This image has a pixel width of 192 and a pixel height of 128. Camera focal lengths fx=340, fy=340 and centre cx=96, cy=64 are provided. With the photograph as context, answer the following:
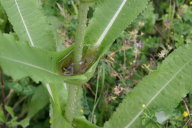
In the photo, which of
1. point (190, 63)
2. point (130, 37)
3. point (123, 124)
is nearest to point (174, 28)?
point (130, 37)

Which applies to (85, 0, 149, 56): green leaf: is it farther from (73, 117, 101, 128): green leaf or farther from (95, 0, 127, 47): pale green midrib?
(73, 117, 101, 128): green leaf

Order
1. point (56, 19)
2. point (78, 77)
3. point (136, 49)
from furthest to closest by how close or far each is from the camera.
Answer: point (56, 19) → point (136, 49) → point (78, 77)

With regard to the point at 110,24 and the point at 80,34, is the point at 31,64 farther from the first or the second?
the point at 110,24

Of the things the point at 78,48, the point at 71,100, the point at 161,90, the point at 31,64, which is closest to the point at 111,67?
the point at 161,90

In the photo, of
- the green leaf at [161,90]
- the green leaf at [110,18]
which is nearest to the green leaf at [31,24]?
the green leaf at [110,18]

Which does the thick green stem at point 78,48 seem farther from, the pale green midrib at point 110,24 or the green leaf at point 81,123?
the pale green midrib at point 110,24

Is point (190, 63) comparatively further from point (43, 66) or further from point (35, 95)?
point (35, 95)

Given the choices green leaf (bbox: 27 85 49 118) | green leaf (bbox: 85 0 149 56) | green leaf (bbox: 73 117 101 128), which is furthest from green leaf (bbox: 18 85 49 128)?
green leaf (bbox: 85 0 149 56)
